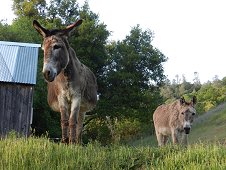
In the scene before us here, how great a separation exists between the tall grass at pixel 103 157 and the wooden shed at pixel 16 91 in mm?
16934

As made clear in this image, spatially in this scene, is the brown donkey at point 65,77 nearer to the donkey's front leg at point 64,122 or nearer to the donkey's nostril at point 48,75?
the donkey's front leg at point 64,122


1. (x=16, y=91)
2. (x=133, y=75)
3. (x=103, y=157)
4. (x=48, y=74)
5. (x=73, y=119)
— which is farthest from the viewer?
(x=133, y=75)

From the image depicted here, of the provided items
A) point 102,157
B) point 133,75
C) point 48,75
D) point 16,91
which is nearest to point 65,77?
point 48,75

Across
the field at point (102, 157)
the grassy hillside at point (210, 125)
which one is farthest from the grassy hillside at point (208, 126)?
the field at point (102, 157)

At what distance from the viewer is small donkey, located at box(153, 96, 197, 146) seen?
15750 mm

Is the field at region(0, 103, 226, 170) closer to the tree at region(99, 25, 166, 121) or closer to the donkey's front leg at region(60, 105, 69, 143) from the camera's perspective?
the donkey's front leg at region(60, 105, 69, 143)

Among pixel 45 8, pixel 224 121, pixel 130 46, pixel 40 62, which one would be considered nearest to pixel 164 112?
pixel 224 121

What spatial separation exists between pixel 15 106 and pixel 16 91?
2.77ft

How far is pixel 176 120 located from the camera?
1702cm

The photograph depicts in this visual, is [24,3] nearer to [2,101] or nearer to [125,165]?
[2,101]

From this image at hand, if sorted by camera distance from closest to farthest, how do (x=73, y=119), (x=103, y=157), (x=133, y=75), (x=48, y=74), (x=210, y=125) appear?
(x=103, y=157), (x=48, y=74), (x=73, y=119), (x=210, y=125), (x=133, y=75)

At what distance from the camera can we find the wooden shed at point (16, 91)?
82.2 ft

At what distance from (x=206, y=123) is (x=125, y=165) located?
3470 centimetres

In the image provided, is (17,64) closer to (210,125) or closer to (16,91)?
(16,91)
